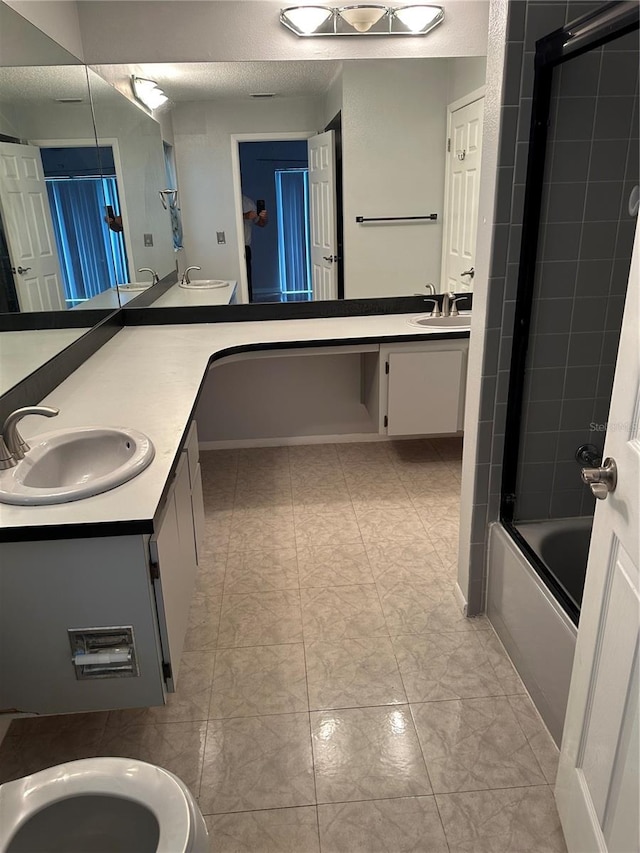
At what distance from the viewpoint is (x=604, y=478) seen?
3.53 feet

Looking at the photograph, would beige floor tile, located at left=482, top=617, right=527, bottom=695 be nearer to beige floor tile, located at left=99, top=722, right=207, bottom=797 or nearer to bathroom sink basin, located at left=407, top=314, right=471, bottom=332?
beige floor tile, located at left=99, top=722, right=207, bottom=797

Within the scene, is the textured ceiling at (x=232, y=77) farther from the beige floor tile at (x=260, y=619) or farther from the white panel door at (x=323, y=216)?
the beige floor tile at (x=260, y=619)

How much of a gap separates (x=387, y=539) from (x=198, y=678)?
1065mm

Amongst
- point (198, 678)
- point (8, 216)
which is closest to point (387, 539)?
point (198, 678)

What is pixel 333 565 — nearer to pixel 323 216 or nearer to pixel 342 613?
pixel 342 613

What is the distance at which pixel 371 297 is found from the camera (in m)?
3.40

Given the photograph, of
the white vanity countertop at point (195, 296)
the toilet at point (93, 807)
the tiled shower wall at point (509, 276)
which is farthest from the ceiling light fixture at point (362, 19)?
the toilet at point (93, 807)

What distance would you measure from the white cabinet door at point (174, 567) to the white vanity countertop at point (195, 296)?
1.59 m

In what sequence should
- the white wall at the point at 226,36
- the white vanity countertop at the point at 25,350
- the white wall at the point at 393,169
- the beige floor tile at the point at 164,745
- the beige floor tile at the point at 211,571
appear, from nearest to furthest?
the beige floor tile at the point at 164,745
the white vanity countertop at the point at 25,350
the beige floor tile at the point at 211,571
the white wall at the point at 226,36
the white wall at the point at 393,169

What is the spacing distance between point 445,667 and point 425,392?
151 cm

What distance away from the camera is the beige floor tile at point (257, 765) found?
1502 mm

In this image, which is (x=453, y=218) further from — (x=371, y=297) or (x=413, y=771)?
(x=413, y=771)

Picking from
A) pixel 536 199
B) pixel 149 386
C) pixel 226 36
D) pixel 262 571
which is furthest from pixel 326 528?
pixel 226 36

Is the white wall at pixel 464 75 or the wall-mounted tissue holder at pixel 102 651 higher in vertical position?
the white wall at pixel 464 75
